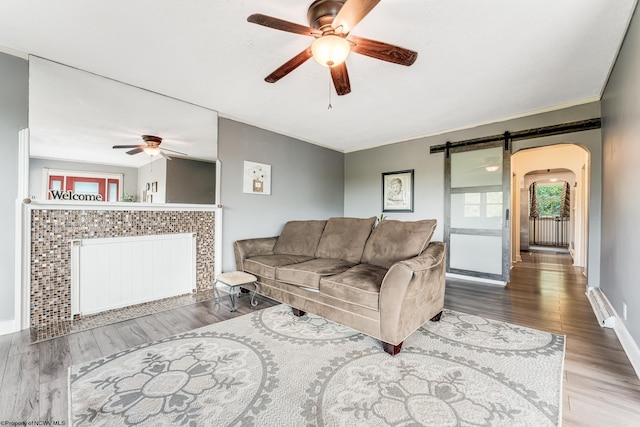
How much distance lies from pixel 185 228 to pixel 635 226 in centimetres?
421

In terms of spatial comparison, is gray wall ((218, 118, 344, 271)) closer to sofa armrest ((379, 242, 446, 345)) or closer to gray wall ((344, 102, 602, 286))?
gray wall ((344, 102, 602, 286))

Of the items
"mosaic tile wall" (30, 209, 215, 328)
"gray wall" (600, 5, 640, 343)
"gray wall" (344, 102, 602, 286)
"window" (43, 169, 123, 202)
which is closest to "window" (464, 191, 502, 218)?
"gray wall" (344, 102, 602, 286)

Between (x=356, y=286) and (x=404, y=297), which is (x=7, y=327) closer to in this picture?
(x=356, y=286)

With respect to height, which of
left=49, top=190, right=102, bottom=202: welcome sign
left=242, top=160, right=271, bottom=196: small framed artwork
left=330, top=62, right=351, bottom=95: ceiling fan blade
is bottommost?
left=49, top=190, right=102, bottom=202: welcome sign

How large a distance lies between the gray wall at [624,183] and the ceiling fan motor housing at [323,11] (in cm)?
203

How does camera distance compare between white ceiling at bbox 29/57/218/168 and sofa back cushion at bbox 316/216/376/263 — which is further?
sofa back cushion at bbox 316/216/376/263

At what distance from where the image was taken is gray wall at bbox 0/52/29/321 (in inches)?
90.0

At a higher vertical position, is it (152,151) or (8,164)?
(152,151)

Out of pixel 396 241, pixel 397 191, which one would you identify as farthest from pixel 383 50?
pixel 397 191

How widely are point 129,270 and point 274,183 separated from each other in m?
2.30

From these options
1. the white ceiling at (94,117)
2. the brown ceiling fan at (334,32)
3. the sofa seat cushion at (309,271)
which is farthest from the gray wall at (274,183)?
the brown ceiling fan at (334,32)

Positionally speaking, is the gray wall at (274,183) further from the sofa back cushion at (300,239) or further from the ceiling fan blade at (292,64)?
the ceiling fan blade at (292,64)

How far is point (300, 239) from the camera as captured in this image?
3816 mm

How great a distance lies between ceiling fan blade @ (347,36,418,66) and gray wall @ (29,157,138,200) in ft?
8.74
